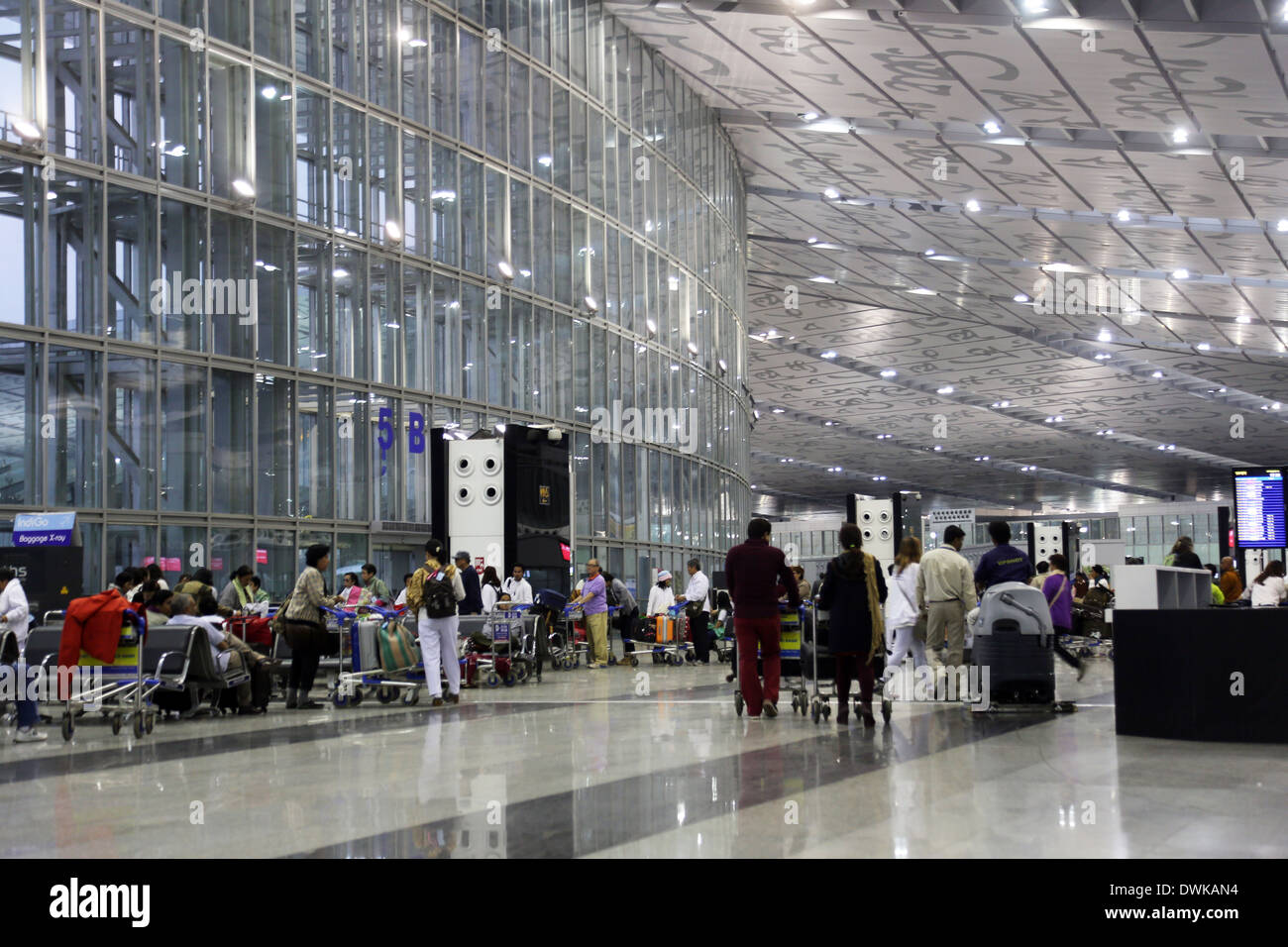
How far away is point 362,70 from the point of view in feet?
67.7

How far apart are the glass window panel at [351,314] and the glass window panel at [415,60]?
2.91 meters

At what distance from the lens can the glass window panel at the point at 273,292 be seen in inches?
742

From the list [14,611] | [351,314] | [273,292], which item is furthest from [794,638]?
[351,314]

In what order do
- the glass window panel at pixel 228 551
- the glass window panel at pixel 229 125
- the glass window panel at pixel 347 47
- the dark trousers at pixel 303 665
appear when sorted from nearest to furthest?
the dark trousers at pixel 303 665
the glass window panel at pixel 228 551
the glass window panel at pixel 229 125
the glass window panel at pixel 347 47

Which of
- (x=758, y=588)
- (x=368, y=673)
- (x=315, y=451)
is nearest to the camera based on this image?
(x=758, y=588)

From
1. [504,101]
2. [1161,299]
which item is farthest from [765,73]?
[1161,299]

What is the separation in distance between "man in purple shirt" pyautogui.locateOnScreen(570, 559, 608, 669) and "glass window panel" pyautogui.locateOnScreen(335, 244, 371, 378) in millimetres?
4777

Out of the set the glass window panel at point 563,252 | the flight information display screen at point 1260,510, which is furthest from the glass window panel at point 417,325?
the flight information display screen at point 1260,510

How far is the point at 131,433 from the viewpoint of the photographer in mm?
16938

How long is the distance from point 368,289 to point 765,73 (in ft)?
30.5

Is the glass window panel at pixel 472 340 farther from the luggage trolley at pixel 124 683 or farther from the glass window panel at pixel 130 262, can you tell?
the luggage trolley at pixel 124 683

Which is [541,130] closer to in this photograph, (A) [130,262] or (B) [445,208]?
(B) [445,208]

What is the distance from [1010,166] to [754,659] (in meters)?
18.9
